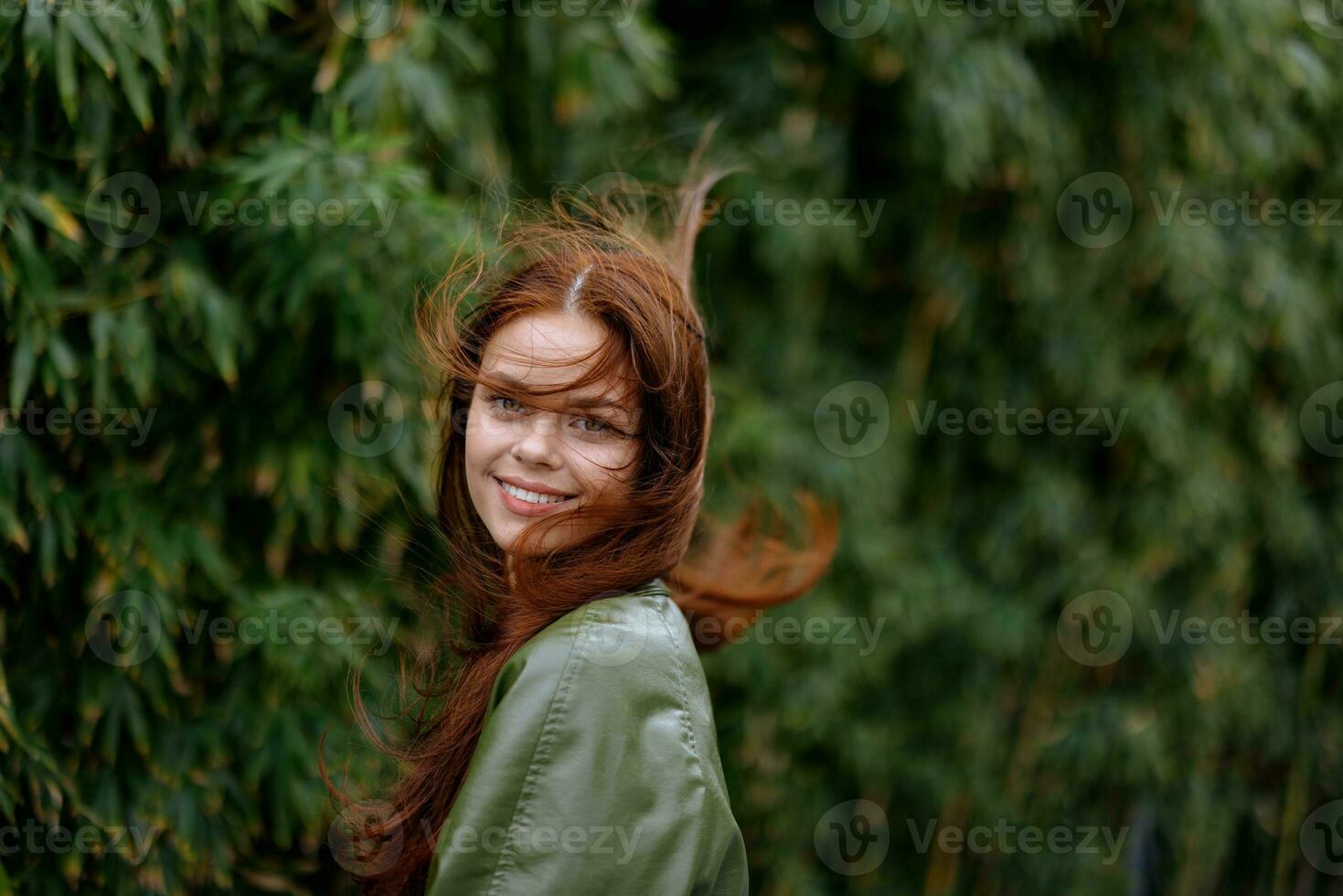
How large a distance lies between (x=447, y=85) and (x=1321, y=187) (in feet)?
7.01

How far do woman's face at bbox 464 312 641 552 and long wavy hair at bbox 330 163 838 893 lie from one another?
0.04ft

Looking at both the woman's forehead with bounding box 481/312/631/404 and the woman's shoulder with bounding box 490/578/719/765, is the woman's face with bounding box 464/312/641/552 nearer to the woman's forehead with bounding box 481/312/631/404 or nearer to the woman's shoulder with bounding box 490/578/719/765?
the woman's forehead with bounding box 481/312/631/404

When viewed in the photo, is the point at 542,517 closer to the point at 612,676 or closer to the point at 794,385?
the point at 612,676

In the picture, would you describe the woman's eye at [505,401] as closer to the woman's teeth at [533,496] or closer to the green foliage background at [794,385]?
the woman's teeth at [533,496]

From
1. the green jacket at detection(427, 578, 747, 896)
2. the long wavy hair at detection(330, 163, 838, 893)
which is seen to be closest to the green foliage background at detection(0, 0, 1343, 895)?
the long wavy hair at detection(330, 163, 838, 893)

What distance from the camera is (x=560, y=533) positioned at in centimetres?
106

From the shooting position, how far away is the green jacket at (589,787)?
→ 0.89 m

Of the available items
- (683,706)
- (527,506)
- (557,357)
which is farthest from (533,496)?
(683,706)

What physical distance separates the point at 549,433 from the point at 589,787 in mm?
314

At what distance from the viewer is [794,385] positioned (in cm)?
231

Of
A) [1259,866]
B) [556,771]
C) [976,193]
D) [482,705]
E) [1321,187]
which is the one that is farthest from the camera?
[1259,866]

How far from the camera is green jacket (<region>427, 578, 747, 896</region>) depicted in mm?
890

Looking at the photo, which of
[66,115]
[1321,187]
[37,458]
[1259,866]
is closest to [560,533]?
[37,458]

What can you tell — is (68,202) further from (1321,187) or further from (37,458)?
(1321,187)
